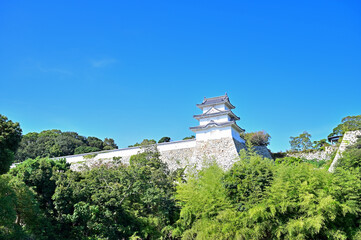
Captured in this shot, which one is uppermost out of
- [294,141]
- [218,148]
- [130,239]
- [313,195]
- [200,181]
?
[294,141]

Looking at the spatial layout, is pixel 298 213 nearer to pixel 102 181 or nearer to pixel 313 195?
pixel 313 195

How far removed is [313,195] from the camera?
11.5 m

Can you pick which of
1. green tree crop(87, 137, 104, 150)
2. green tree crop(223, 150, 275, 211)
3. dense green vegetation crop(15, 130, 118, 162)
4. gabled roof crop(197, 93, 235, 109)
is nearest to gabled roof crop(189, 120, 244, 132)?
gabled roof crop(197, 93, 235, 109)

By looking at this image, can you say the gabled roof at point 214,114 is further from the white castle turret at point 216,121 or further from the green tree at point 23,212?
the green tree at point 23,212

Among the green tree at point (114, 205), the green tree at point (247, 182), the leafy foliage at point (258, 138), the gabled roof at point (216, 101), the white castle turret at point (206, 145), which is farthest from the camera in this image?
the leafy foliage at point (258, 138)

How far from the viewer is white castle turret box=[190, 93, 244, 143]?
78.3 feet

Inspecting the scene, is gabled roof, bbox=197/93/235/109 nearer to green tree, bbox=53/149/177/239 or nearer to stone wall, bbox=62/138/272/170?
stone wall, bbox=62/138/272/170

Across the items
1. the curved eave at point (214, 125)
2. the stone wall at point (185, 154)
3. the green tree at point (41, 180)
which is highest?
Result: the curved eave at point (214, 125)

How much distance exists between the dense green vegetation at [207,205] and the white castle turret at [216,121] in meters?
9.89

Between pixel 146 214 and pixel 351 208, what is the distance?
26.0ft

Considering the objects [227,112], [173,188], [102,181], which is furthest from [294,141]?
[102,181]

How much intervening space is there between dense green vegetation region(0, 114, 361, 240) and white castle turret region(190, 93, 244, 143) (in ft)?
32.4

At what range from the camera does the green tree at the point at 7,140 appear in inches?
398

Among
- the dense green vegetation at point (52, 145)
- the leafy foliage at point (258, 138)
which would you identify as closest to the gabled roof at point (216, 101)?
the leafy foliage at point (258, 138)
